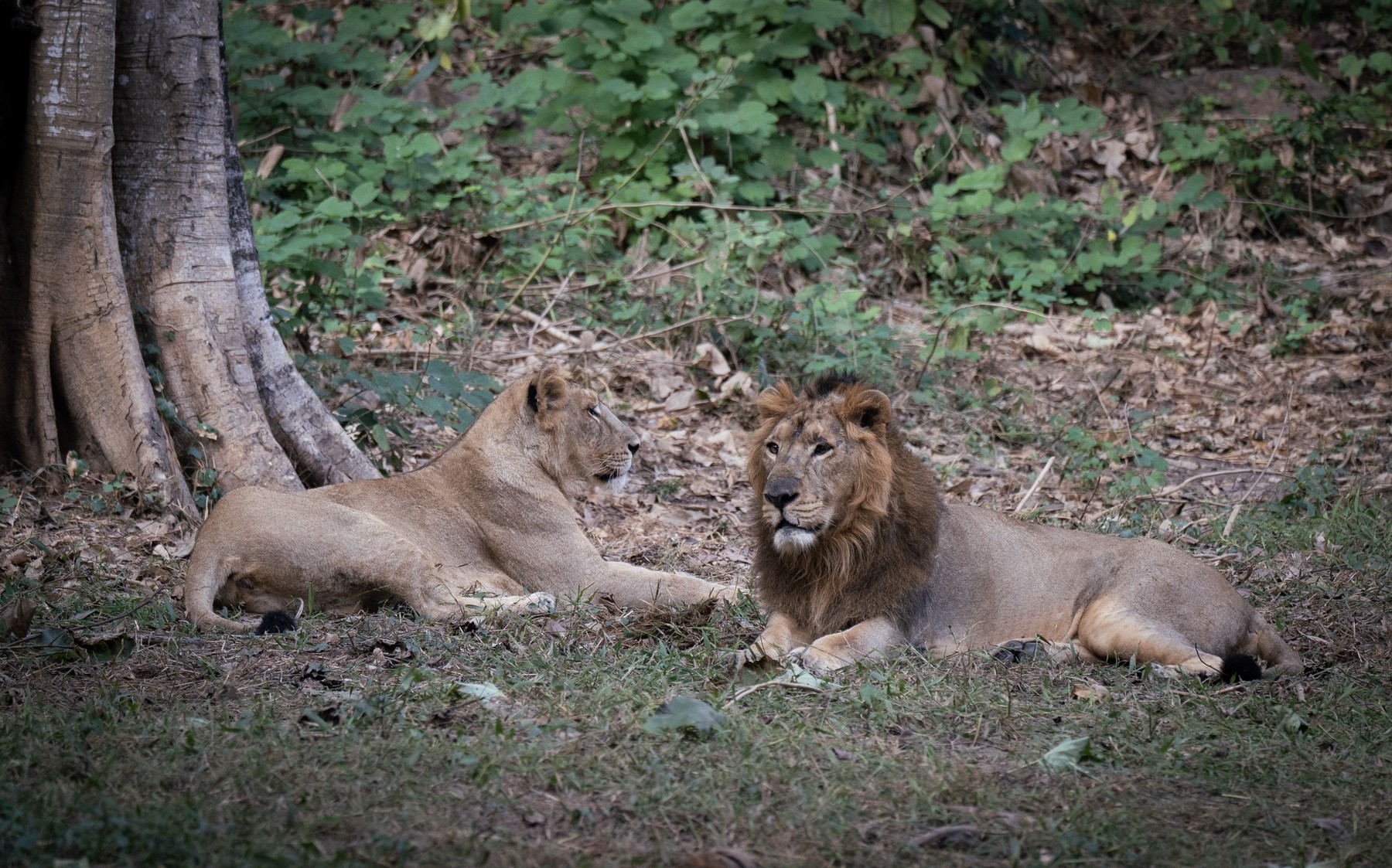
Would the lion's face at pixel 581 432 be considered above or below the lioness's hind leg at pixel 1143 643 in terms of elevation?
above

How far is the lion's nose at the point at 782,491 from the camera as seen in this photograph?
528cm

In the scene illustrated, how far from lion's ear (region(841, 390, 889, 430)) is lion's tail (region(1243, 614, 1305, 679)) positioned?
181 centimetres

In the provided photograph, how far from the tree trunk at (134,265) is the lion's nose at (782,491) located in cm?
299

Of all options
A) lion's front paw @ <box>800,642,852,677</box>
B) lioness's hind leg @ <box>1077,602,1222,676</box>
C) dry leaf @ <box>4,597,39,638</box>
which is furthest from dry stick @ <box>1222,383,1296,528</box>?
dry leaf @ <box>4,597,39,638</box>

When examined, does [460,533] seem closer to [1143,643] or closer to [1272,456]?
[1143,643]

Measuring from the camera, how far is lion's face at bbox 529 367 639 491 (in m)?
6.91

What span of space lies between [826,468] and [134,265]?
395cm

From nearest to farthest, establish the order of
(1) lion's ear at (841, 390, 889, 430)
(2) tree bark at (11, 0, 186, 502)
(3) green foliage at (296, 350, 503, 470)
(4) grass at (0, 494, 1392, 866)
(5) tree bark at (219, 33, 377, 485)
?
(4) grass at (0, 494, 1392, 866), (1) lion's ear at (841, 390, 889, 430), (2) tree bark at (11, 0, 186, 502), (5) tree bark at (219, 33, 377, 485), (3) green foliage at (296, 350, 503, 470)

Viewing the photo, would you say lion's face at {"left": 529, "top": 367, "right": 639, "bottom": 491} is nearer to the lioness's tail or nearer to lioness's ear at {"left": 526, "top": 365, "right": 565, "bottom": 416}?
lioness's ear at {"left": 526, "top": 365, "right": 565, "bottom": 416}

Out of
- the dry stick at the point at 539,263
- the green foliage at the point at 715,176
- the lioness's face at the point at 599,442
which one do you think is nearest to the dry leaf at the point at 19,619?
the lioness's face at the point at 599,442

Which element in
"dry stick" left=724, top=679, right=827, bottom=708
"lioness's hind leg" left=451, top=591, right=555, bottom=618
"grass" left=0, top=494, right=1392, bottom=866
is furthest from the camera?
"lioness's hind leg" left=451, top=591, right=555, bottom=618

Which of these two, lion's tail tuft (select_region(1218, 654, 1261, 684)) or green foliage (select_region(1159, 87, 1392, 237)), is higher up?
green foliage (select_region(1159, 87, 1392, 237))

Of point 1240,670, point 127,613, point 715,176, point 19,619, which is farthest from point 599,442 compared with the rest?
point 715,176

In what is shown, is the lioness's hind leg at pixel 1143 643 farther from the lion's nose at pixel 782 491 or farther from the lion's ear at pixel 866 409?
the lion's nose at pixel 782 491
